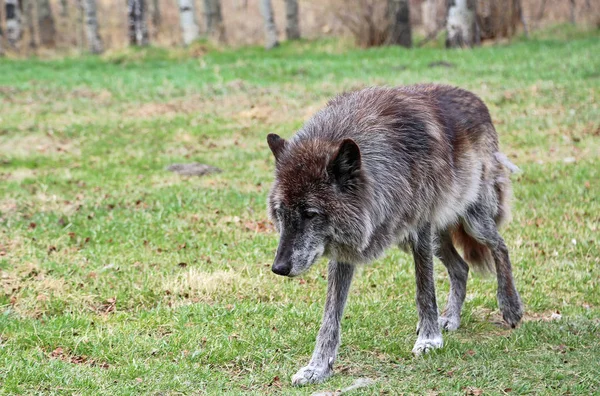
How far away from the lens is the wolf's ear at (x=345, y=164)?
4.95 metres

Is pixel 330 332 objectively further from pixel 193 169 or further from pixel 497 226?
pixel 193 169

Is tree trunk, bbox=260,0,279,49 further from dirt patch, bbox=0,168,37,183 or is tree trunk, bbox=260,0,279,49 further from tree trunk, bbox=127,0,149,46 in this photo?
dirt patch, bbox=0,168,37,183

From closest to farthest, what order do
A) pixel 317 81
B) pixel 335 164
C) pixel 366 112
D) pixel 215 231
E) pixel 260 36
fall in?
pixel 335 164
pixel 366 112
pixel 215 231
pixel 317 81
pixel 260 36

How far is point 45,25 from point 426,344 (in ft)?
99.6

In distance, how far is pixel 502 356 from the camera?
18.7 feet

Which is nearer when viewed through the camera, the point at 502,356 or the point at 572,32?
the point at 502,356

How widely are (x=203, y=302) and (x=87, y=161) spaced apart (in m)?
6.66

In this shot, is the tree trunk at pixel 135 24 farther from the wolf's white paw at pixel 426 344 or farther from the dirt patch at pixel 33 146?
the wolf's white paw at pixel 426 344

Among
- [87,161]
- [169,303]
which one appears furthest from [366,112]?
[87,161]

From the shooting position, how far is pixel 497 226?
6.81 metres

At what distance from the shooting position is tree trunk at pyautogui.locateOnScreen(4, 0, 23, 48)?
2954 cm

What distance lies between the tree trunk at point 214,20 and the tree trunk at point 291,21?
2.47 metres

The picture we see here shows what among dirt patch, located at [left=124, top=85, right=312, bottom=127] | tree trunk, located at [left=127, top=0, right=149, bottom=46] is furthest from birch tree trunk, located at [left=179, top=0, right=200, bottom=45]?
dirt patch, located at [left=124, top=85, right=312, bottom=127]

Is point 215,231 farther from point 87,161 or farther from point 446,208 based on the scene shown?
point 87,161
